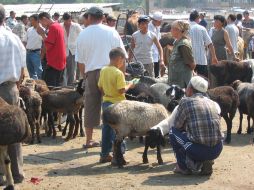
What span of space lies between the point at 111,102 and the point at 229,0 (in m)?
97.1

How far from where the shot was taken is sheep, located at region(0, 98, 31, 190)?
23.4ft

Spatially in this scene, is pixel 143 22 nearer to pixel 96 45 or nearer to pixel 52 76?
pixel 52 76

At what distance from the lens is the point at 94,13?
9.52m

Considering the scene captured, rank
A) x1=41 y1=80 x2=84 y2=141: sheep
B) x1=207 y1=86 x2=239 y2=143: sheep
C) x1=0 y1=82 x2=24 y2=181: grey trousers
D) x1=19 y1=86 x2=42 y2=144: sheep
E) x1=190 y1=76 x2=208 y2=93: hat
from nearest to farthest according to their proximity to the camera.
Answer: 1. x1=0 y1=82 x2=24 y2=181: grey trousers
2. x1=190 y1=76 x2=208 y2=93: hat
3. x1=19 y1=86 x2=42 y2=144: sheep
4. x1=207 y1=86 x2=239 y2=143: sheep
5. x1=41 y1=80 x2=84 y2=141: sheep

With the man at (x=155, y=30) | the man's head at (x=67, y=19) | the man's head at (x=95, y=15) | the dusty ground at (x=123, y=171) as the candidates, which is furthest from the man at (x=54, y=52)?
the man's head at (x=95, y=15)

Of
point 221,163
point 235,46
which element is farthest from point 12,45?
point 235,46

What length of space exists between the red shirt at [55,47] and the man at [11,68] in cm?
450

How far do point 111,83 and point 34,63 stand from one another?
6862 mm

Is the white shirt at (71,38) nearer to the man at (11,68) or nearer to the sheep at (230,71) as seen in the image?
the sheep at (230,71)

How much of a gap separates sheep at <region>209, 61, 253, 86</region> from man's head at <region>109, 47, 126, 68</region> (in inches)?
221

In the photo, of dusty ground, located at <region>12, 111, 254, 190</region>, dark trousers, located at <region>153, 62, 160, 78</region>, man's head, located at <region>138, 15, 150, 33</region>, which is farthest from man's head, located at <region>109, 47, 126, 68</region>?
dark trousers, located at <region>153, 62, 160, 78</region>

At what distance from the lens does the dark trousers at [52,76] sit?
1273 cm

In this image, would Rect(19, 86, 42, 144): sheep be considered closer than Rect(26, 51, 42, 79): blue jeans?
Yes

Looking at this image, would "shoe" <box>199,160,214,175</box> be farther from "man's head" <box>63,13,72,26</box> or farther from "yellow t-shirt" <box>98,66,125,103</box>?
"man's head" <box>63,13,72,26</box>
